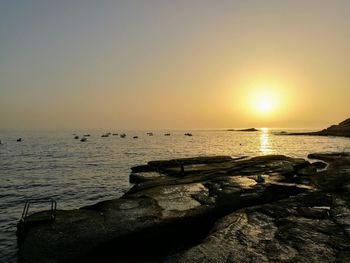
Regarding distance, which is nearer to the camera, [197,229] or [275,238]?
[275,238]

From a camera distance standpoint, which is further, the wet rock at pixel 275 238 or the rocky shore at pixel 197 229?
the rocky shore at pixel 197 229

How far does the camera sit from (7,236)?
18.8 m

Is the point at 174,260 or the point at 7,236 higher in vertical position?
the point at 174,260

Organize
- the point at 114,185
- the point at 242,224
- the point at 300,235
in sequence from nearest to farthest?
the point at 300,235 → the point at 242,224 → the point at 114,185

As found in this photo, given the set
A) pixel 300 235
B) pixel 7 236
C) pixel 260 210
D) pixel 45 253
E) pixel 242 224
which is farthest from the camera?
pixel 7 236

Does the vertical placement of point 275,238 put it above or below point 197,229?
above

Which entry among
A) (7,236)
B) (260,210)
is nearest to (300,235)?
(260,210)

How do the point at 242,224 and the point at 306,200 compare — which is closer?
the point at 242,224

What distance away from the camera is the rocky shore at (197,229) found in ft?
41.4

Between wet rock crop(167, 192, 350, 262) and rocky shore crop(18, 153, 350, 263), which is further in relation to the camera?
rocky shore crop(18, 153, 350, 263)

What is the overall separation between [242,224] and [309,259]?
159 inches

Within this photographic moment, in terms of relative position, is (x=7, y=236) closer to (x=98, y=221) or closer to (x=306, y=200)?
(x=98, y=221)

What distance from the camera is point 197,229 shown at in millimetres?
17109

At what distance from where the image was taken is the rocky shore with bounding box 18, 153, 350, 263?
1261 cm
